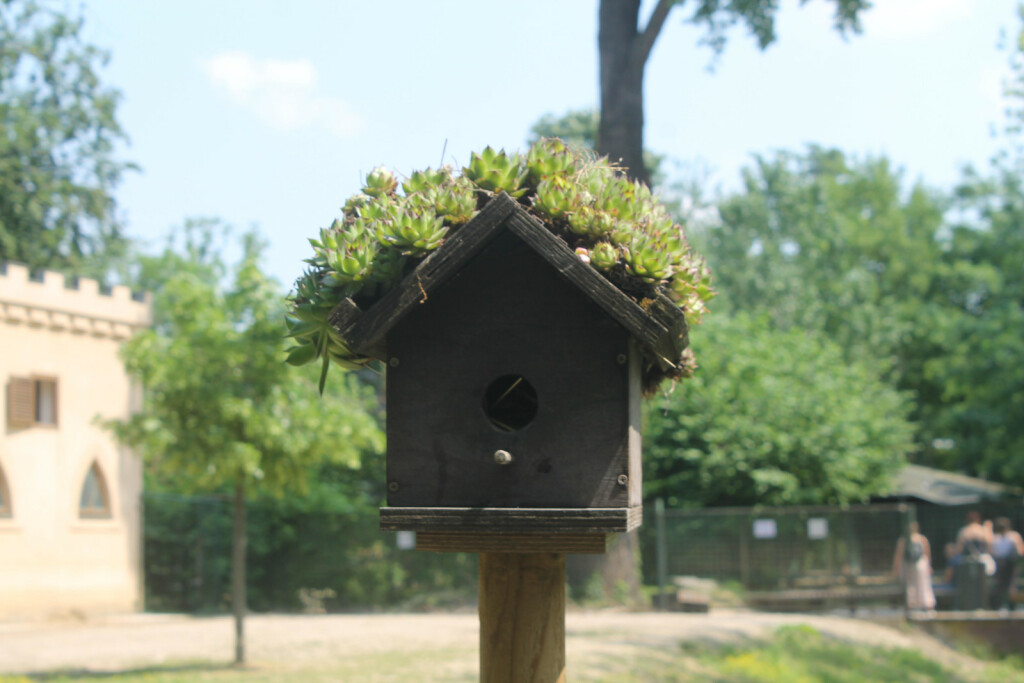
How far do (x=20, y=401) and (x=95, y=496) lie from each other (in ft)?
8.34

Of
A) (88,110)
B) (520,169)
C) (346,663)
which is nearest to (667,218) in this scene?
(520,169)

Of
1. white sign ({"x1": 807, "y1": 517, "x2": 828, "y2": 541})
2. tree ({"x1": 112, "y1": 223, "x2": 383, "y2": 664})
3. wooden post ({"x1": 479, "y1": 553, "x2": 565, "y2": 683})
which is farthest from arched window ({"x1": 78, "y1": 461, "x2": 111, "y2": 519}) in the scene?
wooden post ({"x1": 479, "y1": 553, "x2": 565, "y2": 683})

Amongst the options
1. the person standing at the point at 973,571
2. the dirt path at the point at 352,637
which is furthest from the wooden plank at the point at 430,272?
the person standing at the point at 973,571

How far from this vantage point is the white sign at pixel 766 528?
18.3m

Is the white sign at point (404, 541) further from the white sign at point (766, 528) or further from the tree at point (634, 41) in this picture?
the tree at point (634, 41)

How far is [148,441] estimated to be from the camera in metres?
12.2

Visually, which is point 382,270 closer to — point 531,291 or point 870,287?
point 531,291

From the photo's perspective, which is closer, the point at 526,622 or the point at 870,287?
the point at 526,622

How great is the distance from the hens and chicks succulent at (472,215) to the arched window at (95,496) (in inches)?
691

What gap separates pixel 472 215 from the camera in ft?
11.0

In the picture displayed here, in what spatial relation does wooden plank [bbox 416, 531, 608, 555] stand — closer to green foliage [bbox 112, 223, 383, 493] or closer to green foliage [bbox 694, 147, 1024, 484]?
green foliage [bbox 112, 223, 383, 493]

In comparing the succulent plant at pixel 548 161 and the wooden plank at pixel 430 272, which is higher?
the succulent plant at pixel 548 161

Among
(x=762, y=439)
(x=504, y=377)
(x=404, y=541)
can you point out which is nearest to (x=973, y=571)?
(x=762, y=439)

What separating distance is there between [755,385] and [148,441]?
12.5 metres
